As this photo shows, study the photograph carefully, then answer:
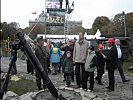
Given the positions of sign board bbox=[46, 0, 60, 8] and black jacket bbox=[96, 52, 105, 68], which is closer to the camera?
black jacket bbox=[96, 52, 105, 68]

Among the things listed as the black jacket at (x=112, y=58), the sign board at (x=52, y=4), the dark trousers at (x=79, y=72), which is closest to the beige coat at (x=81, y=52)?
the dark trousers at (x=79, y=72)

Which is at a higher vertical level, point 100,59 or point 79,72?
point 100,59

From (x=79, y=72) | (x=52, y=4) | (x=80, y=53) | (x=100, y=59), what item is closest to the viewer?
(x=80, y=53)

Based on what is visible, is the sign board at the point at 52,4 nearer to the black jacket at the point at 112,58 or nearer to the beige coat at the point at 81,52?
the beige coat at the point at 81,52

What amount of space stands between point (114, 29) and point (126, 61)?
35.7 m

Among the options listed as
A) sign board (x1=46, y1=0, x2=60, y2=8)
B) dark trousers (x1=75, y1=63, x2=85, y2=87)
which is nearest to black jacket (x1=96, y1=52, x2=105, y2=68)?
dark trousers (x1=75, y1=63, x2=85, y2=87)

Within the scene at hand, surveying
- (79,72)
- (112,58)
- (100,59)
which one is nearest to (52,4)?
(100,59)

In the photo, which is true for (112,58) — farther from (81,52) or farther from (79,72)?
(79,72)

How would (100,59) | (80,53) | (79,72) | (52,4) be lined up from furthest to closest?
1. (52,4)
2. (100,59)
3. (79,72)
4. (80,53)

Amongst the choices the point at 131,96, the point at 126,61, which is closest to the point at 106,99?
the point at 131,96

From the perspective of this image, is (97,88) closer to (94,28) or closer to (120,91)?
(120,91)

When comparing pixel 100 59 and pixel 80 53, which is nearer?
pixel 80 53

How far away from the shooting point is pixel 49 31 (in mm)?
72312

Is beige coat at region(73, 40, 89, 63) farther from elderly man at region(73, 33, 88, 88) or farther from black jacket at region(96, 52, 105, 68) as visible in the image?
black jacket at region(96, 52, 105, 68)
